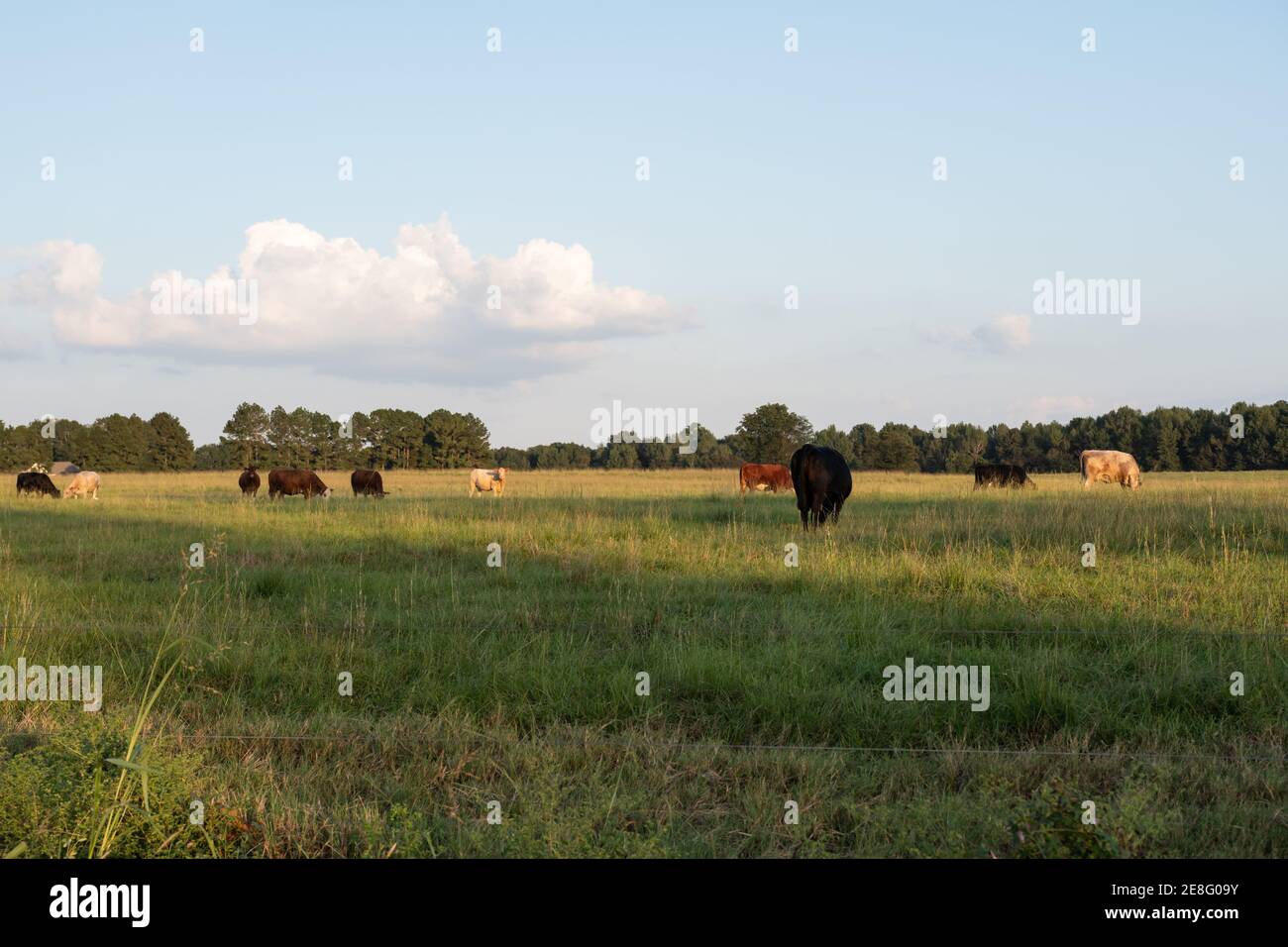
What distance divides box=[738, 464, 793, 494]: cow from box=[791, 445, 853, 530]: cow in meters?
16.0

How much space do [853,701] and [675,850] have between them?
2.21m

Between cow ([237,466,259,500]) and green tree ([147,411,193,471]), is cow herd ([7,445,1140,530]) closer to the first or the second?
cow ([237,466,259,500])

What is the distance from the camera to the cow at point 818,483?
48.6 feet

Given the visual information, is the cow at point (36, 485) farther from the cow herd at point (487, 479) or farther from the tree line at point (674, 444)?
the tree line at point (674, 444)

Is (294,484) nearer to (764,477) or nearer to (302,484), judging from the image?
(302,484)

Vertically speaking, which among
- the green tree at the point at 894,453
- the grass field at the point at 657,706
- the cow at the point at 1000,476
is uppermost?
the green tree at the point at 894,453

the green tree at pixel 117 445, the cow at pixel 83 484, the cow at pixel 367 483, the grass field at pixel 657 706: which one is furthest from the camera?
the green tree at pixel 117 445

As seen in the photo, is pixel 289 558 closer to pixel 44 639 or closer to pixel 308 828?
pixel 44 639

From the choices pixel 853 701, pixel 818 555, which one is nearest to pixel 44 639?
pixel 853 701

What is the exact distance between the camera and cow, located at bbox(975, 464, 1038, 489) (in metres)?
31.0

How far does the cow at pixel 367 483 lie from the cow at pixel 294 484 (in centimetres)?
102

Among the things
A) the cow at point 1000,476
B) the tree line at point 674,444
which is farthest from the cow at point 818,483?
the tree line at point 674,444

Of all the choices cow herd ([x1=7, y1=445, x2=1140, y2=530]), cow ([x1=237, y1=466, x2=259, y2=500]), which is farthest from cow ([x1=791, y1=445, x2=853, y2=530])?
cow ([x1=237, y1=466, x2=259, y2=500])

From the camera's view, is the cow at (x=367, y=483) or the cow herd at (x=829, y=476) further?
the cow at (x=367, y=483)
